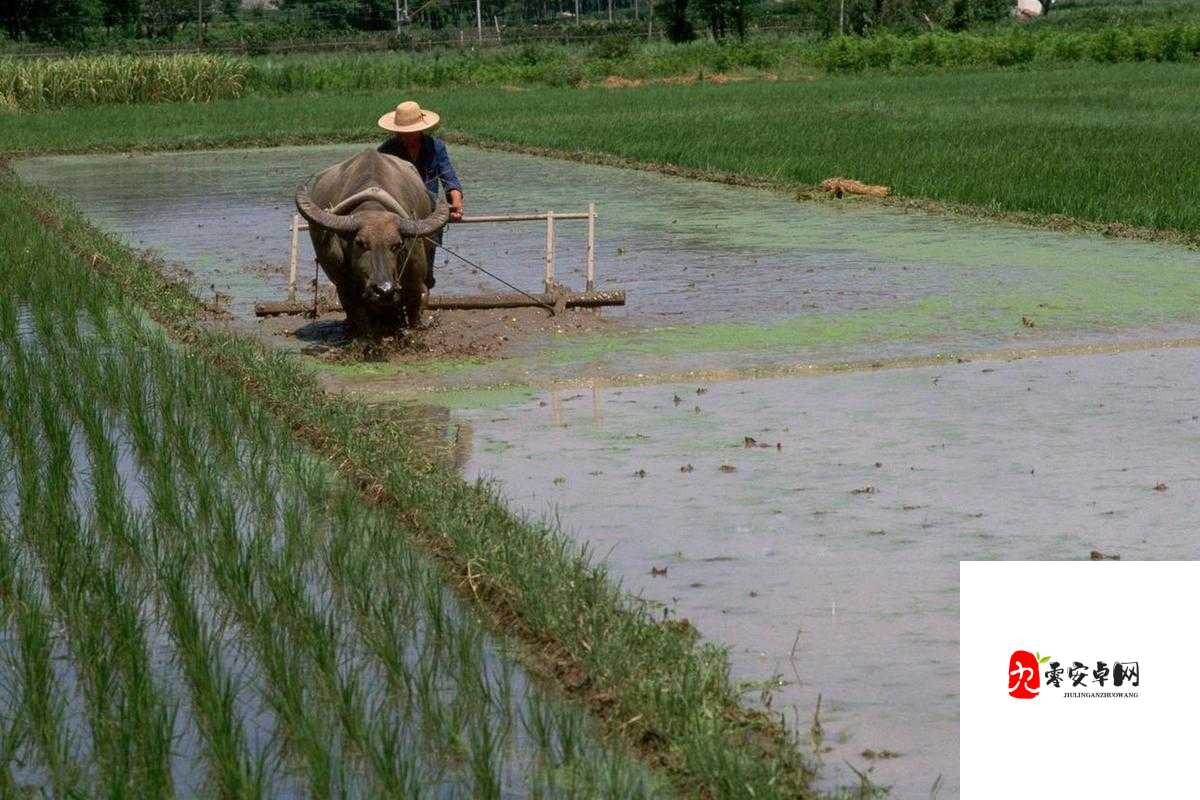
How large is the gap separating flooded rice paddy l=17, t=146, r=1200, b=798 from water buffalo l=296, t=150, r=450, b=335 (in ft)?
1.61

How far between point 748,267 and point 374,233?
3842 millimetres

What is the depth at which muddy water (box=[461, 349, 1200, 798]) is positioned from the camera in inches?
166

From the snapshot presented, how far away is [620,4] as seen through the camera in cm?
11150

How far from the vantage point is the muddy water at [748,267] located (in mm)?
8680

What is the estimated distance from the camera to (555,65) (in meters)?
41.5

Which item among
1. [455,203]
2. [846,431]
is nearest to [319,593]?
[846,431]

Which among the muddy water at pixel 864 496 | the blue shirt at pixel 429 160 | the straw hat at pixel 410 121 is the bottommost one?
the muddy water at pixel 864 496

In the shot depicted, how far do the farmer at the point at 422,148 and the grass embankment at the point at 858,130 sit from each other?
206 inches

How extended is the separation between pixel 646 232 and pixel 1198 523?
854 centimetres

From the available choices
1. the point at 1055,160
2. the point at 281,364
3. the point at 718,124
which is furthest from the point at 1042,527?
the point at 718,124

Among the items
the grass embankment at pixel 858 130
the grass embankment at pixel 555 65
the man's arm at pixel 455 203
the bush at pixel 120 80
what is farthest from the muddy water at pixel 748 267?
the grass embankment at pixel 555 65

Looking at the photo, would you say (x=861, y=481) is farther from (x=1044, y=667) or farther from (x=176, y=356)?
(x=176, y=356)

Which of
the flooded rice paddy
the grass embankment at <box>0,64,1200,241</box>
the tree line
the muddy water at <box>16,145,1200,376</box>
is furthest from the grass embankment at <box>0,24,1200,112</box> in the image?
the flooded rice paddy

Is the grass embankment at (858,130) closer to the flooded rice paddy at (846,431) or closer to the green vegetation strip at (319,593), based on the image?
the flooded rice paddy at (846,431)
